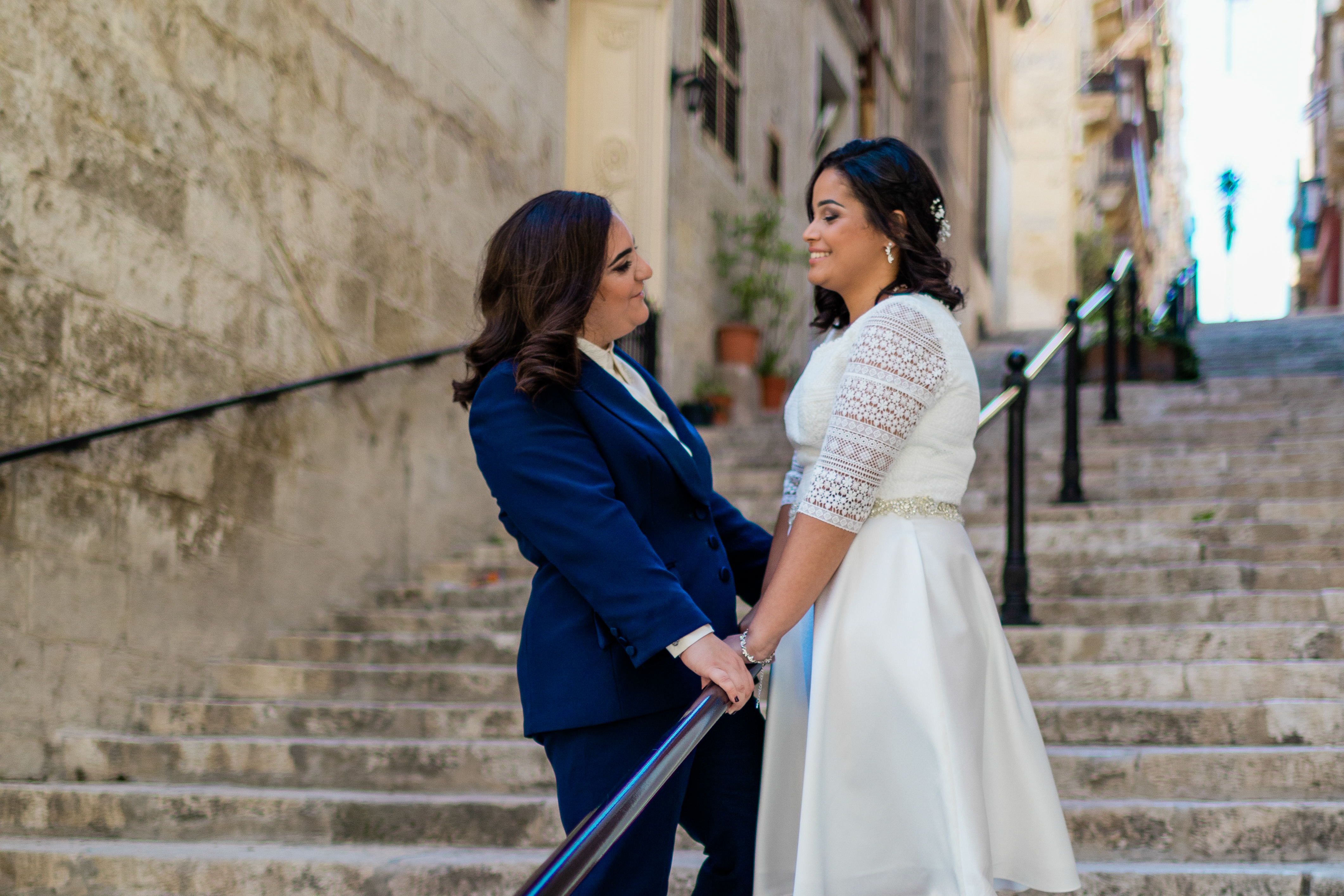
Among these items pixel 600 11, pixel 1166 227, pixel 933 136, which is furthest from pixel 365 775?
pixel 1166 227

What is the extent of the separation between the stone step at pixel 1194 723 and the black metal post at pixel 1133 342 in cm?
520

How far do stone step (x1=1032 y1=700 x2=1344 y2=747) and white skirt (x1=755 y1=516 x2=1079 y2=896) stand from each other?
1583 millimetres

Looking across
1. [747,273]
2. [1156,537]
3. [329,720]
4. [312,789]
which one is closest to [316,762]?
[312,789]

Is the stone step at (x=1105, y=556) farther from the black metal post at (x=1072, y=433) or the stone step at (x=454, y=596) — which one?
the stone step at (x=454, y=596)

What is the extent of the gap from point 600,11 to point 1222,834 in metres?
7.09

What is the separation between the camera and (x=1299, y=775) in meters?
3.29

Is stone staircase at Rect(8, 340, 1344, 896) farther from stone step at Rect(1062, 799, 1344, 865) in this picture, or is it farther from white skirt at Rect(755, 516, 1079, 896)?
white skirt at Rect(755, 516, 1079, 896)

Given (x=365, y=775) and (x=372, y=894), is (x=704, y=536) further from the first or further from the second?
(x=365, y=775)

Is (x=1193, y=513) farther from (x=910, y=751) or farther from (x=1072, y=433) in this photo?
(x=910, y=751)

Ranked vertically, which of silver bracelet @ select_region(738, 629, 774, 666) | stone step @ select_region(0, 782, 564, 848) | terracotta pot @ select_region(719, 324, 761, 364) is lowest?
Answer: stone step @ select_region(0, 782, 564, 848)

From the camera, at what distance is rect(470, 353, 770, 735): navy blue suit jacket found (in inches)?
70.6

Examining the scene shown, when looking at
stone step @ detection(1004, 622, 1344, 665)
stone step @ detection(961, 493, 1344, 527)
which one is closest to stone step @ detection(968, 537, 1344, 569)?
stone step @ detection(961, 493, 1344, 527)

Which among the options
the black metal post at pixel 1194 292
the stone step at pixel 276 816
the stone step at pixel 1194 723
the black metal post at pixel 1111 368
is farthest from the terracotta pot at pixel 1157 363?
the stone step at pixel 276 816

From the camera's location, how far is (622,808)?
157 cm
